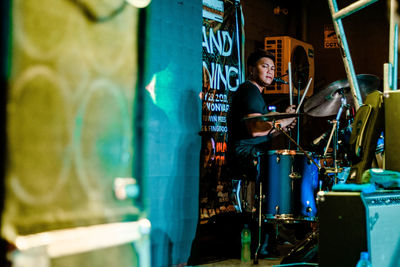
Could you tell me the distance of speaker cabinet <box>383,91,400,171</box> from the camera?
2818 mm

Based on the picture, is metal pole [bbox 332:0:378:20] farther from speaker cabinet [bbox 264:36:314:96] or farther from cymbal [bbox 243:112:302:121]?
speaker cabinet [bbox 264:36:314:96]

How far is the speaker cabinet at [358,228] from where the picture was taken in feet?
7.20

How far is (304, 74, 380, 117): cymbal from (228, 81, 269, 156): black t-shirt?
20.7 inches

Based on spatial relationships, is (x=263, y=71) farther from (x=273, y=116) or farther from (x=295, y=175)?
(x=295, y=175)

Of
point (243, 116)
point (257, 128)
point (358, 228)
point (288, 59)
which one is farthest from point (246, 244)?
point (288, 59)

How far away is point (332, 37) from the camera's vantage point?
7832 mm

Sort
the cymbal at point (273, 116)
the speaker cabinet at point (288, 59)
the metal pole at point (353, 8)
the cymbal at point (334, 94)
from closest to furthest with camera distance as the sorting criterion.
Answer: the metal pole at point (353, 8) → the cymbal at point (273, 116) → the cymbal at point (334, 94) → the speaker cabinet at point (288, 59)

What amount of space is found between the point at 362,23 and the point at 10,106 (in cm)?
653

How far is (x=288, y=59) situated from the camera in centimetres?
675

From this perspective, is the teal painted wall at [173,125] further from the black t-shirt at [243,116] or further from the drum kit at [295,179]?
the drum kit at [295,179]

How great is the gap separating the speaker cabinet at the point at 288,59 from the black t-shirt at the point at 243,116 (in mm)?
1658

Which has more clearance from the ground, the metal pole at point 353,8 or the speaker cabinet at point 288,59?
the speaker cabinet at point 288,59

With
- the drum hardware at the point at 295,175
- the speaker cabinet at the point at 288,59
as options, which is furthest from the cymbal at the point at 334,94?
the speaker cabinet at the point at 288,59

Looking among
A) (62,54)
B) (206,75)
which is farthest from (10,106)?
(206,75)
